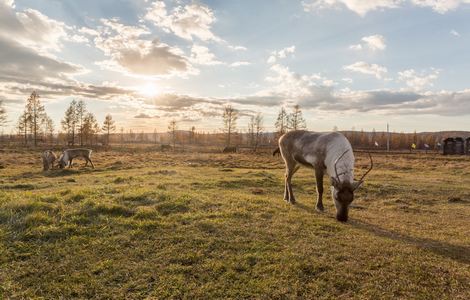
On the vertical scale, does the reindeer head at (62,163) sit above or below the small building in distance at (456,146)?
below

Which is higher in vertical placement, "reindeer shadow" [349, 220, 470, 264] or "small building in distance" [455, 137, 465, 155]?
"small building in distance" [455, 137, 465, 155]

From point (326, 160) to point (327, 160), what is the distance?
2.8 inches

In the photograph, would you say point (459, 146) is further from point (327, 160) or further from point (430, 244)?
point (430, 244)

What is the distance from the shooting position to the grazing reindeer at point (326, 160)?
10273mm

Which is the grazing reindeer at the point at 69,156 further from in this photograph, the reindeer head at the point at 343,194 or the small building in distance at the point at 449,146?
the small building in distance at the point at 449,146

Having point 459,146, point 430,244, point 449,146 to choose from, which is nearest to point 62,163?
point 430,244

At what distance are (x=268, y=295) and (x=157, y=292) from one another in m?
2.00

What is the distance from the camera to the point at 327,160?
11438 mm

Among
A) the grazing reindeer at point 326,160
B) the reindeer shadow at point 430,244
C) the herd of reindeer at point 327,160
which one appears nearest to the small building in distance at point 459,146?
the herd of reindeer at point 327,160

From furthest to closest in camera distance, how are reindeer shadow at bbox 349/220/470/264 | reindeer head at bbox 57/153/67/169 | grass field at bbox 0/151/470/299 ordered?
reindeer head at bbox 57/153/67/169 → reindeer shadow at bbox 349/220/470/264 → grass field at bbox 0/151/470/299

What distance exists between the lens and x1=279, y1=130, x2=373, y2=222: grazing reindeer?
1027 centimetres

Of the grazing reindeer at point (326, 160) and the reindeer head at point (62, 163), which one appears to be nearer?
the grazing reindeer at point (326, 160)

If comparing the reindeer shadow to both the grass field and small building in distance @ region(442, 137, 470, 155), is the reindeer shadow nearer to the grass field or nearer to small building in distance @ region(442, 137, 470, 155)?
the grass field

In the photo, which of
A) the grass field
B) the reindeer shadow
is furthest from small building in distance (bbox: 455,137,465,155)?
the reindeer shadow
